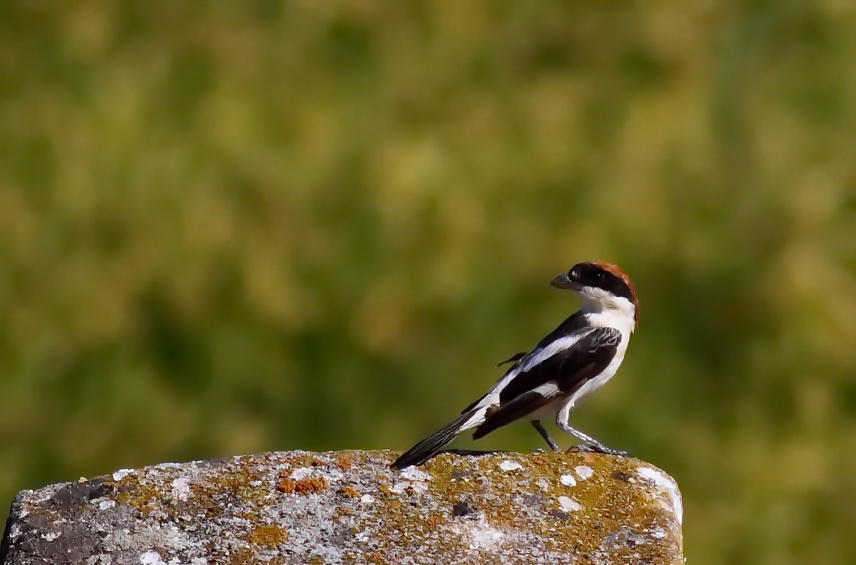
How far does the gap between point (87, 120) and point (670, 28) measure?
8110 millimetres

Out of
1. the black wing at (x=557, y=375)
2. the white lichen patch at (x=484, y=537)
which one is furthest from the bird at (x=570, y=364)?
the white lichen patch at (x=484, y=537)

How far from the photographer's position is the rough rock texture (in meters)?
3.83

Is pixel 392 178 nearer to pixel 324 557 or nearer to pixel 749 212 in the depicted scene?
pixel 749 212

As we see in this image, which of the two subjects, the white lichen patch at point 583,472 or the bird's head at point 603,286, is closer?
the white lichen patch at point 583,472

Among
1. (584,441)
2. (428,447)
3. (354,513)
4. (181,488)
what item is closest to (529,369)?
(584,441)

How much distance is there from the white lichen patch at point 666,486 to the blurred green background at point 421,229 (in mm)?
10277

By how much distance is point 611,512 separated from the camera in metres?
4.04

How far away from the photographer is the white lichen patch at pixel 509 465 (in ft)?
13.9

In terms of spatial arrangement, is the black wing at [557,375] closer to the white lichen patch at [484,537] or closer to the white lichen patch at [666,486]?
the white lichen patch at [666,486]

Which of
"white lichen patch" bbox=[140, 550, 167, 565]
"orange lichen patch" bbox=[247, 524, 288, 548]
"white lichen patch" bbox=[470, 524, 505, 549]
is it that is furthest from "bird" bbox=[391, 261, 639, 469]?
"white lichen patch" bbox=[140, 550, 167, 565]

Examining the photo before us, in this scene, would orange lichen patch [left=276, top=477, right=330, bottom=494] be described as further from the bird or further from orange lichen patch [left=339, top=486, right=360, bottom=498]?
the bird

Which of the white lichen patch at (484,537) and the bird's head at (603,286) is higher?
the bird's head at (603,286)

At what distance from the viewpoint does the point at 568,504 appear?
13.3 ft

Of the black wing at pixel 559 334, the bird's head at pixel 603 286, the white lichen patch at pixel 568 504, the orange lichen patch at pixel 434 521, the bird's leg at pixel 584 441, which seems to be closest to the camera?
the orange lichen patch at pixel 434 521
